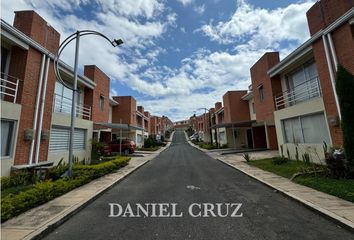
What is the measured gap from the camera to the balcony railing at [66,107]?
459 inches

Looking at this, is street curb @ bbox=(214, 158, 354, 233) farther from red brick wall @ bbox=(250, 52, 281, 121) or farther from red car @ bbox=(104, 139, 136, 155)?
red car @ bbox=(104, 139, 136, 155)

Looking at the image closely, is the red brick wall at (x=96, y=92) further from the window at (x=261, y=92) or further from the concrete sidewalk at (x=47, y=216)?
the window at (x=261, y=92)

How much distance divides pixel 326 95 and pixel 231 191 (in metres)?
7.33

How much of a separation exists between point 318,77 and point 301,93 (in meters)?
2.05

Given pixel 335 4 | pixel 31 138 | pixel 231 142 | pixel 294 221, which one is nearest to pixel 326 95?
pixel 335 4

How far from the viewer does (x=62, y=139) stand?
1159 cm

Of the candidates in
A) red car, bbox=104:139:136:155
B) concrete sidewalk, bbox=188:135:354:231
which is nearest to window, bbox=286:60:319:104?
concrete sidewalk, bbox=188:135:354:231

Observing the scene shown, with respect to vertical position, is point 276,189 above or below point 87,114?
below

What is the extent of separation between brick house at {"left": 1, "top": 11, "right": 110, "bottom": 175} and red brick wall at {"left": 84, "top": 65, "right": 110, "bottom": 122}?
319 cm

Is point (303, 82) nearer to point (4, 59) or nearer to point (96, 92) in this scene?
point (96, 92)

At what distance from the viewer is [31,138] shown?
27.9ft

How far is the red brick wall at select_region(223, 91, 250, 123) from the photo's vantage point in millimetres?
27109

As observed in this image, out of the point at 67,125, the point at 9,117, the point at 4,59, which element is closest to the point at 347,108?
the point at 9,117

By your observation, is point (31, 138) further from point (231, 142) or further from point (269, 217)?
point (231, 142)
